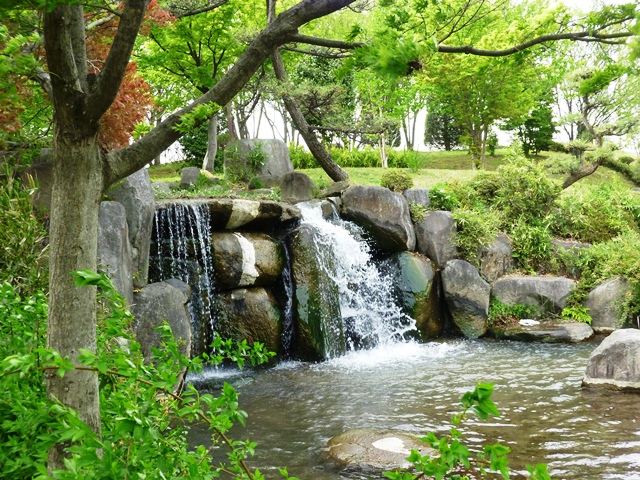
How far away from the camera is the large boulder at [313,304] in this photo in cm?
994

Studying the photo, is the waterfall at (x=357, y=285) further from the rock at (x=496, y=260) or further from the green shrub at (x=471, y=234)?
the rock at (x=496, y=260)

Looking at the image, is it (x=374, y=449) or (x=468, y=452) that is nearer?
(x=468, y=452)

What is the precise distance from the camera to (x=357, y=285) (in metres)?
11.4

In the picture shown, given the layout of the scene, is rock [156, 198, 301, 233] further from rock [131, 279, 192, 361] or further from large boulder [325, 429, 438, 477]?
large boulder [325, 429, 438, 477]

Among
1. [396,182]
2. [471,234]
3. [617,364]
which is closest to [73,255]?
[617,364]

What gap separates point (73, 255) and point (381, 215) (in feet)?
32.3

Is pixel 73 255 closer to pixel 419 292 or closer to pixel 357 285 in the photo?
pixel 357 285

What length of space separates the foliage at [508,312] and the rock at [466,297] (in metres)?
0.24

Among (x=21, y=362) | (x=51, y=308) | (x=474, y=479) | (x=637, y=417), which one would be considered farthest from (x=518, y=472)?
(x=21, y=362)

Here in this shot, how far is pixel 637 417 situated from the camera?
6.17 meters

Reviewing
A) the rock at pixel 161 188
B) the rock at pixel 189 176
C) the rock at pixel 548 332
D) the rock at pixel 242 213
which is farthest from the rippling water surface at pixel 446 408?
the rock at pixel 189 176

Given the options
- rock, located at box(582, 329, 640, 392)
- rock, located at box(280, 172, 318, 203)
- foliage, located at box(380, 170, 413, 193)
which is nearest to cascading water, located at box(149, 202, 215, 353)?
rock, located at box(280, 172, 318, 203)

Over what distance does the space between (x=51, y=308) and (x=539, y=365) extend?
8.08 metres

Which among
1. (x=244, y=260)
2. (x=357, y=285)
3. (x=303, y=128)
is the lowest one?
(x=357, y=285)
